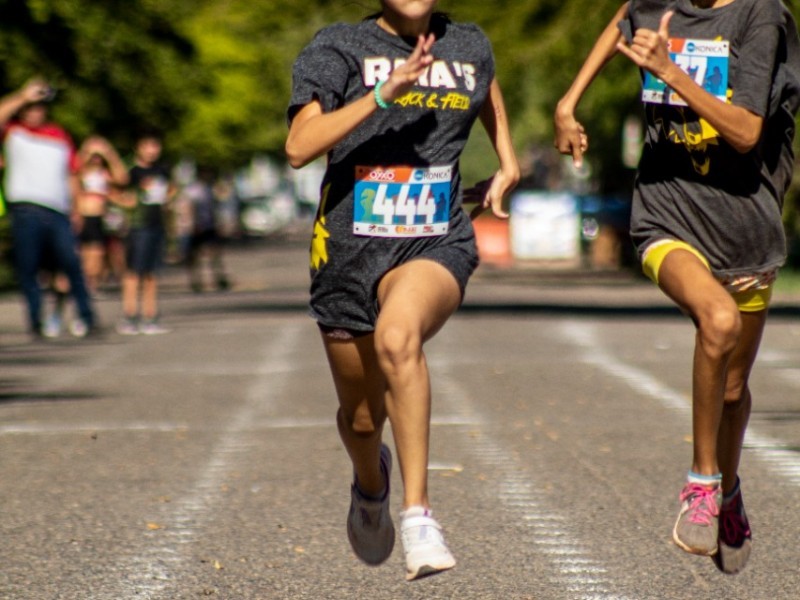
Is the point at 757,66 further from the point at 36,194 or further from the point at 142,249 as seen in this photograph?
the point at 142,249

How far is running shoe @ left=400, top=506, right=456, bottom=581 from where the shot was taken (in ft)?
16.7

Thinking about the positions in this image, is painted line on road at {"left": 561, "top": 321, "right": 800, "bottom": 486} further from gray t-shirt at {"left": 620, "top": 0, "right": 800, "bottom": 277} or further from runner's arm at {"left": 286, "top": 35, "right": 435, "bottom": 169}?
runner's arm at {"left": 286, "top": 35, "right": 435, "bottom": 169}

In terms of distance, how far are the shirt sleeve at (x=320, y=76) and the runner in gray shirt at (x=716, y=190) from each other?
0.78 meters

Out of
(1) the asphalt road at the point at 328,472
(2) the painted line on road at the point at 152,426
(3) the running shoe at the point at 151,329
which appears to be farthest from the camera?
(3) the running shoe at the point at 151,329

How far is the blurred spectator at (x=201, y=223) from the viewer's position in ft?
87.6

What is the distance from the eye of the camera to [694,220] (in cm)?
584

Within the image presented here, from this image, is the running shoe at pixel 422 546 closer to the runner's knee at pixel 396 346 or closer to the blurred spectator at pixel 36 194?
the runner's knee at pixel 396 346

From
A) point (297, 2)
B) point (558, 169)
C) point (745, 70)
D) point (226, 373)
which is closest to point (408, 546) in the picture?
point (745, 70)

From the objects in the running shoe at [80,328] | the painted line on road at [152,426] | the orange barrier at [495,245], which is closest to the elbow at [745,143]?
the painted line on road at [152,426]

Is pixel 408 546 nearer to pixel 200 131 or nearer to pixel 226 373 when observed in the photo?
pixel 226 373

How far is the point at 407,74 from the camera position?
203 inches

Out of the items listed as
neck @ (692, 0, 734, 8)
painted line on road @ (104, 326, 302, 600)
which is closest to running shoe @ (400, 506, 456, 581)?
painted line on road @ (104, 326, 302, 600)

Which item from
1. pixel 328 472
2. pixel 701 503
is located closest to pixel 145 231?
pixel 328 472

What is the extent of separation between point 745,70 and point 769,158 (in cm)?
35
